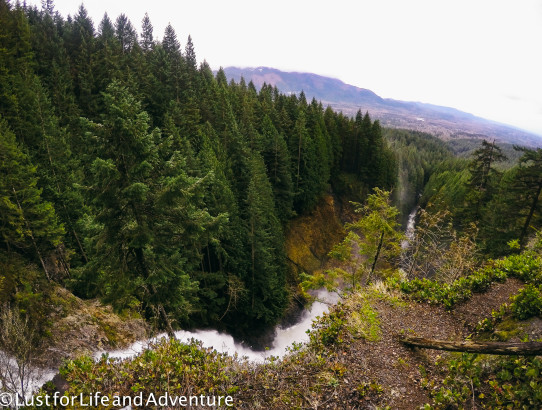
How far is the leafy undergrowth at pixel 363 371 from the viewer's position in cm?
566

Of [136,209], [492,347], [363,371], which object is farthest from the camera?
[136,209]

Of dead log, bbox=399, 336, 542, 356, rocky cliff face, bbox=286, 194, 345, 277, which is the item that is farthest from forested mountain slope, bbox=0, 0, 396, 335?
dead log, bbox=399, 336, 542, 356

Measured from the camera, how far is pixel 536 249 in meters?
11.3

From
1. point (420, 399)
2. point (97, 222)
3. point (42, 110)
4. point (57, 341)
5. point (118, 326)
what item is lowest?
point (118, 326)

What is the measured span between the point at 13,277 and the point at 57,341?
14.1 ft

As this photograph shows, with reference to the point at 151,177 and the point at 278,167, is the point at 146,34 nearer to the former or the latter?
the point at 278,167

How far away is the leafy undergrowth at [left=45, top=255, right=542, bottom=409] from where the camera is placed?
5656 millimetres

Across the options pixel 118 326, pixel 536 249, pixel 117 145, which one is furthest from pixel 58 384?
pixel 536 249

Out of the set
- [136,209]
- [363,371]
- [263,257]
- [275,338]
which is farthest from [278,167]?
[363,371]

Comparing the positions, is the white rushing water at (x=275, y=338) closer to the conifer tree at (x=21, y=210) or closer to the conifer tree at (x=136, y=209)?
the conifer tree at (x=21, y=210)

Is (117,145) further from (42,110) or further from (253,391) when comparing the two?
(42,110)

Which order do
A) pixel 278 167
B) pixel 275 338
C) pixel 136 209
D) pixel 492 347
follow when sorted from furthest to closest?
pixel 278 167 → pixel 275 338 → pixel 136 209 → pixel 492 347

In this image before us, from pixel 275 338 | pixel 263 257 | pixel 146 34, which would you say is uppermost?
pixel 146 34

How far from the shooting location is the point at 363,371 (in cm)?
723
